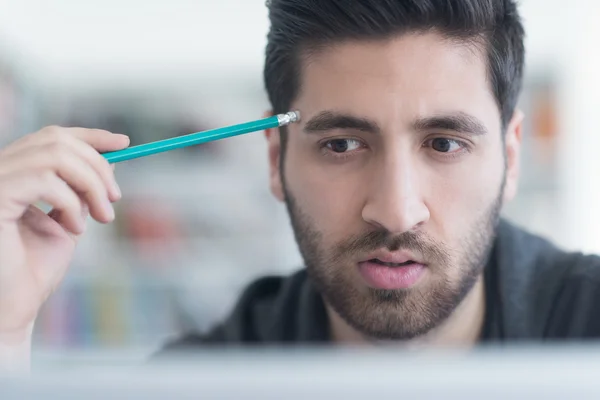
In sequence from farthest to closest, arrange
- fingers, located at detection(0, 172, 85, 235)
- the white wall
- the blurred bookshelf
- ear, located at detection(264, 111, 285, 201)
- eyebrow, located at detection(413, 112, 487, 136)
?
the blurred bookshelf → the white wall → ear, located at detection(264, 111, 285, 201) → eyebrow, located at detection(413, 112, 487, 136) → fingers, located at detection(0, 172, 85, 235)

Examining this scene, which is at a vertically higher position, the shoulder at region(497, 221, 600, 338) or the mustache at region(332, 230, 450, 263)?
the mustache at region(332, 230, 450, 263)

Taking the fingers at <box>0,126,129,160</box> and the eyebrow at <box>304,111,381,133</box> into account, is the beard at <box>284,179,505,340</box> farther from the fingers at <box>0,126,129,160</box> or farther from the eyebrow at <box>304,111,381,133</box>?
the fingers at <box>0,126,129,160</box>

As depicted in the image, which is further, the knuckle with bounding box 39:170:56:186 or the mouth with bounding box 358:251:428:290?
the mouth with bounding box 358:251:428:290

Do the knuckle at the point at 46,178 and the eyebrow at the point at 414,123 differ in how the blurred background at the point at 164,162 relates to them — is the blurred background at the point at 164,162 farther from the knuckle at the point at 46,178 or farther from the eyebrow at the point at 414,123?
the knuckle at the point at 46,178

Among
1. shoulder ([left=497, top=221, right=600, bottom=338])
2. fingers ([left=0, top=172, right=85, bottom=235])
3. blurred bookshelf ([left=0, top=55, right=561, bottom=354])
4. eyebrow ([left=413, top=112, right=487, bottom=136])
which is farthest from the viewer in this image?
blurred bookshelf ([left=0, top=55, right=561, bottom=354])

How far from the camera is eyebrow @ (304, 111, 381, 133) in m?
0.75

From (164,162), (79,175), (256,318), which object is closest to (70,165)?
(79,175)

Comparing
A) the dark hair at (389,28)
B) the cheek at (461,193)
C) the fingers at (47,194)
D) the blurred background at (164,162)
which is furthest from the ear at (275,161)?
the blurred background at (164,162)

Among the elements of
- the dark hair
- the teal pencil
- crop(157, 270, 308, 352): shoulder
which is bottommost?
crop(157, 270, 308, 352): shoulder

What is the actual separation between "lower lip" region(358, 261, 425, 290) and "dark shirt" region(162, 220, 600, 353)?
186 millimetres

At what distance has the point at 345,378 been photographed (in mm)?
241

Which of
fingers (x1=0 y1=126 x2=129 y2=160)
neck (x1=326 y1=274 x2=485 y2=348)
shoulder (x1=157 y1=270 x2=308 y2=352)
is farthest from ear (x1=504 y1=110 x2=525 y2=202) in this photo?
fingers (x1=0 y1=126 x2=129 y2=160)

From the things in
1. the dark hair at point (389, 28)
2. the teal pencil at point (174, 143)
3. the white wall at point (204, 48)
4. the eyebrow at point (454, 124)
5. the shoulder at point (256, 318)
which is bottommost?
the shoulder at point (256, 318)

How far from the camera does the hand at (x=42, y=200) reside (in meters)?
0.62
